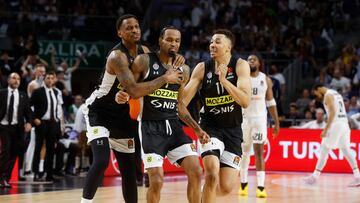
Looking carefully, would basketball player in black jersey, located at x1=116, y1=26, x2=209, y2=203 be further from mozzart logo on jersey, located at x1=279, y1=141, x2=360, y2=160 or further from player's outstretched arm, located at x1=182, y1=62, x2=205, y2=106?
mozzart logo on jersey, located at x1=279, y1=141, x2=360, y2=160

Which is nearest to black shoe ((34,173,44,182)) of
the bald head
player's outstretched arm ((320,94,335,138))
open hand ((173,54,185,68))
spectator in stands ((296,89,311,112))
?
the bald head

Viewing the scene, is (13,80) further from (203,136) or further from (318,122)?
(318,122)

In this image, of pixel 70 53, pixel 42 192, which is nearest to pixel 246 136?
pixel 42 192

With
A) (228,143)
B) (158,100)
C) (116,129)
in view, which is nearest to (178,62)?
(158,100)

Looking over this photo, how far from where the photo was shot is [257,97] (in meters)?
13.7

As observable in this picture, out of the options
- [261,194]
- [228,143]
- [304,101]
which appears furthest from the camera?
[304,101]

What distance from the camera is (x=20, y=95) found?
14.4 m

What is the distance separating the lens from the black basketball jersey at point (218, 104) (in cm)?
934

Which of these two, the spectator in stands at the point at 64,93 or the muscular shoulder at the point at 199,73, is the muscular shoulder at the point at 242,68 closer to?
the muscular shoulder at the point at 199,73

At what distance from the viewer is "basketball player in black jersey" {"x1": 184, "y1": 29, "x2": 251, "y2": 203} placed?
9.24 m

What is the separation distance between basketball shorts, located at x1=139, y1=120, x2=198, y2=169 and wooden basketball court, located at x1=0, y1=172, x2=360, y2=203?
3326mm

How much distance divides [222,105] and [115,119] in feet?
4.08

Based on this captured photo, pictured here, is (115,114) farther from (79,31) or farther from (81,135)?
(79,31)

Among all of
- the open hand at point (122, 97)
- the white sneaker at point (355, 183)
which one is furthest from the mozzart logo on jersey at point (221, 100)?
the white sneaker at point (355, 183)
